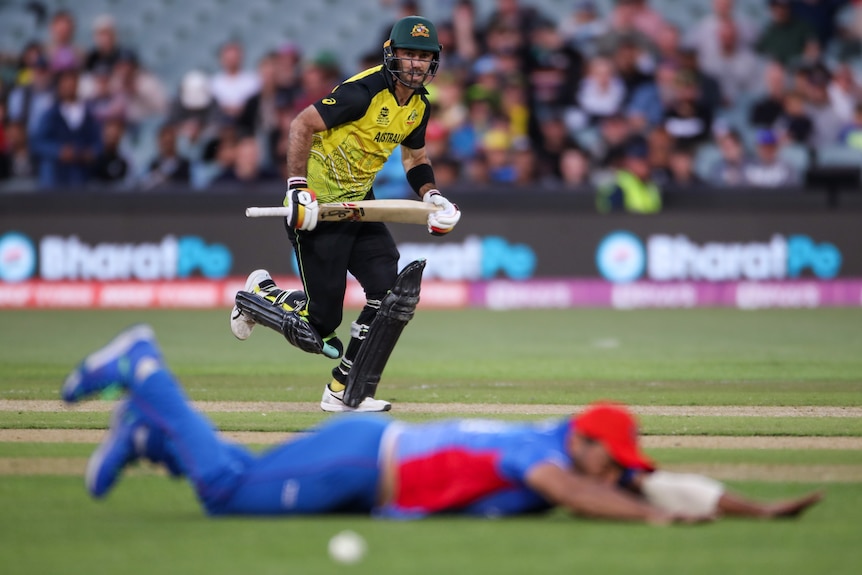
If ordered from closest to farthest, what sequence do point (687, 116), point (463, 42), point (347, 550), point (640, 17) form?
point (347, 550)
point (687, 116)
point (463, 42)
point (640, 17)

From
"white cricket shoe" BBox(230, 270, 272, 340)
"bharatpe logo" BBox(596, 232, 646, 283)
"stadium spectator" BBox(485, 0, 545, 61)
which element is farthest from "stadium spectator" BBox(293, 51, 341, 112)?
"white cricket shoe" BBox(230, 270, 272, 340)

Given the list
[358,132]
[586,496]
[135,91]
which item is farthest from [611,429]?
[135,91]

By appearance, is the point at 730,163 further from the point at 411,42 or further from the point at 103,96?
the point at 411,42

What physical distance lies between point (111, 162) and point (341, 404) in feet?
29.6

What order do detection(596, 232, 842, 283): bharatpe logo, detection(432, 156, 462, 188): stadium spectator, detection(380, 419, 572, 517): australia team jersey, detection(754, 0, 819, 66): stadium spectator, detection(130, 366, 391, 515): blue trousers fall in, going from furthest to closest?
detection(754, 0, 819, 66): stadium spectator → detection(432, 156, 462, 188): stadium spectator → detection(596, 232, 842, 283): bharatpe logo → detection(130, 366, 391, 515): blue trousers → detection(380, 419, 572, 517): australia team jersey

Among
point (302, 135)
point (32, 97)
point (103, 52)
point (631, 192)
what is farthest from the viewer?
point (103, 52)

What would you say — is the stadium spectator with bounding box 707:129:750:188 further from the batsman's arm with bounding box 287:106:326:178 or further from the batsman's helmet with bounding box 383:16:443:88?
the batsman's arm with bounding box 287:106:326:178

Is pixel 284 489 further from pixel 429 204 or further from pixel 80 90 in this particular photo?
pixel 80 90

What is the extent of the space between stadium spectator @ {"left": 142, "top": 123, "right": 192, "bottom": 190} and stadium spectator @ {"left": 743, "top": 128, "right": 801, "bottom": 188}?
638cm

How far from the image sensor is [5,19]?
731 inches

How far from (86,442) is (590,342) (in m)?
6.18

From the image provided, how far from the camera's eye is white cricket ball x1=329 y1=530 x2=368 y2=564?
13.6 ft

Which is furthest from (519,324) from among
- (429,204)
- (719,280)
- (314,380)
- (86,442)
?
(86,442)

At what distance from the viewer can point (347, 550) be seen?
4152 millimetres
